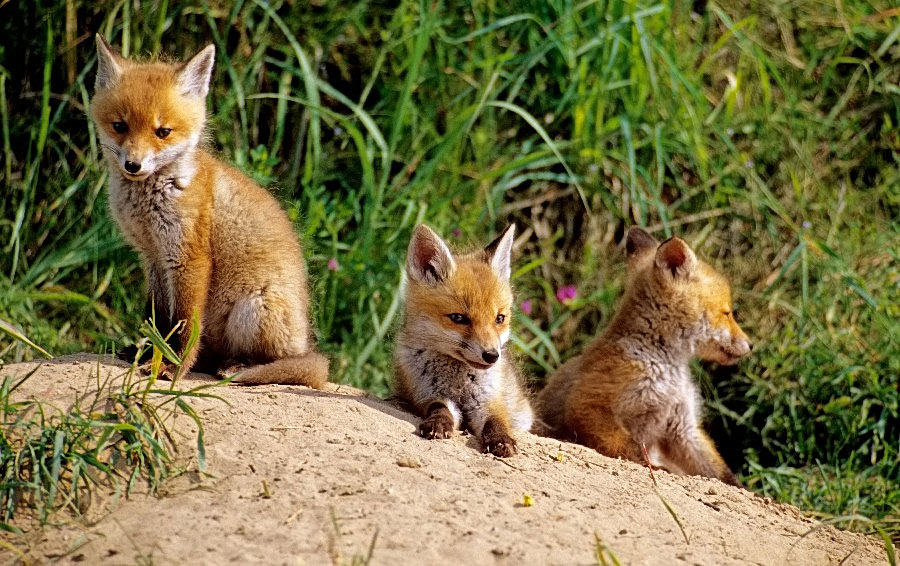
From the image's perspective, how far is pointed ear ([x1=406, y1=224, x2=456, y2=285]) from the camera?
4.63 metres

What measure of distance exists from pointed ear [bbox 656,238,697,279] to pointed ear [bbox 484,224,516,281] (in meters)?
0.93

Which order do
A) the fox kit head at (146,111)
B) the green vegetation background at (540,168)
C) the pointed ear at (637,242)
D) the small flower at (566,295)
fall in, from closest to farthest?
the fox kit head at (146,111), the pointed ear at (637,242), the green vegetation background at (540,168), the small flower at (566,295)

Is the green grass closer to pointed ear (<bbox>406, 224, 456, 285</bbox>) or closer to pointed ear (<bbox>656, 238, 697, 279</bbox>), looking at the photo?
pointed ear (<bbox>406, 224, 456, 285</bbox>)

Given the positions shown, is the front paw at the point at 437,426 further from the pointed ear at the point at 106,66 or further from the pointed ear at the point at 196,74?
the pointed ear at the point at 106,66

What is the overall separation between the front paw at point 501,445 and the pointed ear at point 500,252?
86 cm

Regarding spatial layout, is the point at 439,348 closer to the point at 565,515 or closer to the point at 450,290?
the point at 450,290

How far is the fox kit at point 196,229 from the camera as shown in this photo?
439cm

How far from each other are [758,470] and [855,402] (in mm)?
832

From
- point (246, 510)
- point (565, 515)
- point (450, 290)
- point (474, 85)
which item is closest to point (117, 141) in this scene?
point (450, 290)

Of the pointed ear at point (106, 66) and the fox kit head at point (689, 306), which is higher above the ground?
the pointed ear at point (106, 66)

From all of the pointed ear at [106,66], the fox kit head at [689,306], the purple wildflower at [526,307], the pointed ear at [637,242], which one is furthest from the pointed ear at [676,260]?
the pointed ear at [106,66]

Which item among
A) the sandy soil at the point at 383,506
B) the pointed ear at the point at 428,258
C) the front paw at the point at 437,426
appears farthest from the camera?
the pointed ear at the point at 428,258

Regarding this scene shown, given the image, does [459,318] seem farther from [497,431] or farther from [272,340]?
[272,340]

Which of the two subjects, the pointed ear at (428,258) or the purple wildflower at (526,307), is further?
the purple wildflower at (526,307)
